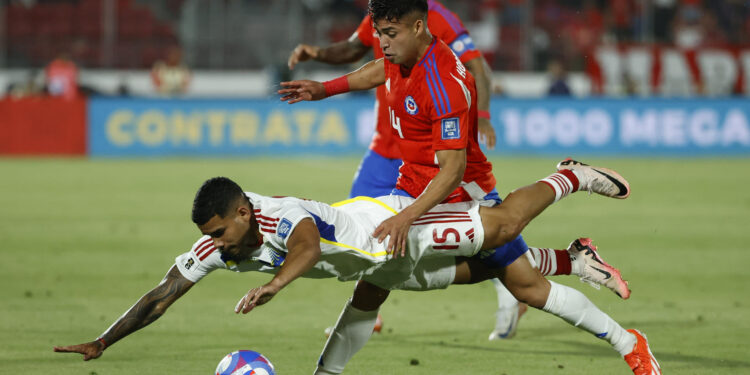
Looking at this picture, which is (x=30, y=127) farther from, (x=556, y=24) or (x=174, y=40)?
(x=556, y=24)

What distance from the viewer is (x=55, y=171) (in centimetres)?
2038

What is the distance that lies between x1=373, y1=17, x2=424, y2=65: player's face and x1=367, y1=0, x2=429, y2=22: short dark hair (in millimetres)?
23

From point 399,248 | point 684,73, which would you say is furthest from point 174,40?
point 399,248

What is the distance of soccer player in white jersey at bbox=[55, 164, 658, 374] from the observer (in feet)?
16.3

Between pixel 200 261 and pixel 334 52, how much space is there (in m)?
Result: 3.05

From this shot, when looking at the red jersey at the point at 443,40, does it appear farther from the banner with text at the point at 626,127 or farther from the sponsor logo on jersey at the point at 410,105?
the banner with text at the point at 626,127

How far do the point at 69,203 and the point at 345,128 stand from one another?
9.47 m

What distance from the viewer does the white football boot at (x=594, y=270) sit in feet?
20.3

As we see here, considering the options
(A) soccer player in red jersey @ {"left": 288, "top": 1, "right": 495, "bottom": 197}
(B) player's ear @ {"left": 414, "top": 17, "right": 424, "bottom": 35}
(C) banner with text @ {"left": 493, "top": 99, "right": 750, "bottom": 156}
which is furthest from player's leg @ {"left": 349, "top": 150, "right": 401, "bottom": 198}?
(C) banner with text @ {"left": 493, "top": 99, "right": 750, "bottom": 156}

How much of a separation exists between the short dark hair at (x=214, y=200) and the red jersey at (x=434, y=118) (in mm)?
1132

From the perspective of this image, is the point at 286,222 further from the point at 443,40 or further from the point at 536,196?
the point at 443,40

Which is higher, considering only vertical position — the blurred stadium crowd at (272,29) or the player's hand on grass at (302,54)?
the blurred stadium crowd at (272,29)

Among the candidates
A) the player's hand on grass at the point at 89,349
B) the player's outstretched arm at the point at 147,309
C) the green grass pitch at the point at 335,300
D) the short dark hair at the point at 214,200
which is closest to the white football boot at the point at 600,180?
the green grass pitch at the point at 335,300

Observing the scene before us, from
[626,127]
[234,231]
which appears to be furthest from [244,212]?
[626,127]
